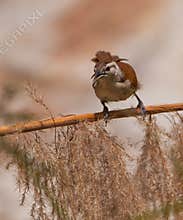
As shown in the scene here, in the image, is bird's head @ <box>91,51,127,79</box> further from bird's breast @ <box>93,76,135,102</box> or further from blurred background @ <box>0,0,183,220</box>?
blurred background @ <box>0,0,183,220</box>

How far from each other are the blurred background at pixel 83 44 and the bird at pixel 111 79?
172 cm

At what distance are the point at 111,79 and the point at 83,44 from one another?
2054 millimetres

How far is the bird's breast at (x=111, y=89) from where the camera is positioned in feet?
4.17

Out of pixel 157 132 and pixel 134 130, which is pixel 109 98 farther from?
pixel 134 130

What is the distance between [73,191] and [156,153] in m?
0.15

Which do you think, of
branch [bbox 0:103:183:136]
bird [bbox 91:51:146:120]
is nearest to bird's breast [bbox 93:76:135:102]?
bird [bbox 91:51:146:120]

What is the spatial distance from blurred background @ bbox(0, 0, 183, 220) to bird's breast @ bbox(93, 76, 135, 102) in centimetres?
173

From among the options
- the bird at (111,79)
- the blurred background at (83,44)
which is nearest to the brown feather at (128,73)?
the bird at (111,79)

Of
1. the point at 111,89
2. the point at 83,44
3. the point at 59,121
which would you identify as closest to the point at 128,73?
the point at 111,89

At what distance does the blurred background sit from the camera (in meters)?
3.15

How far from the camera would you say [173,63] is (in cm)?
323

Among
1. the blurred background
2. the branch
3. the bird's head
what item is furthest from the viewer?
the blurred background

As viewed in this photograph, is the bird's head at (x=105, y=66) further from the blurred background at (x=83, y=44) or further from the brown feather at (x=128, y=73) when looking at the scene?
the blurred background at (x=83, y=44)

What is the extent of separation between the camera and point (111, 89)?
4.25 ft
